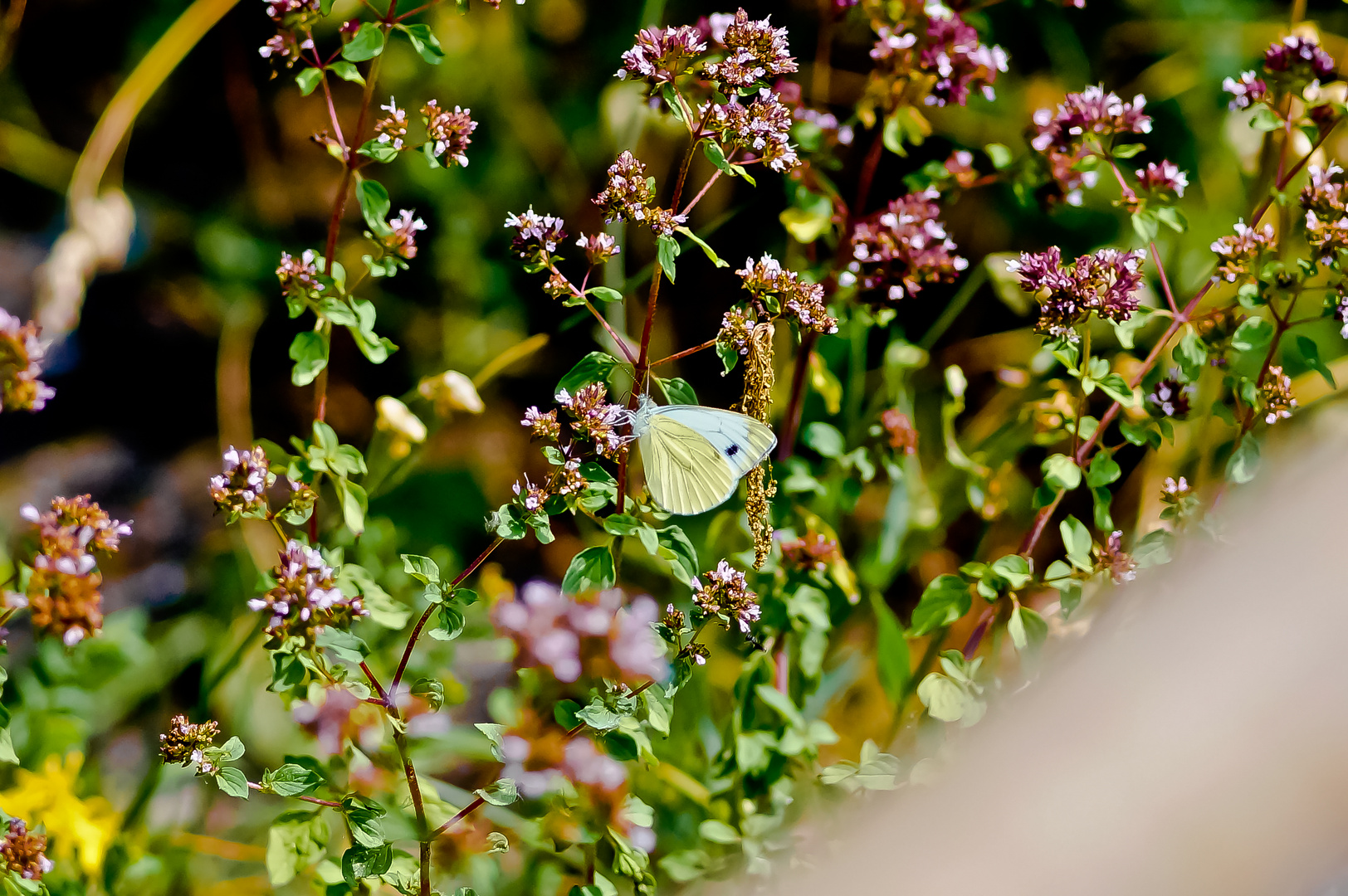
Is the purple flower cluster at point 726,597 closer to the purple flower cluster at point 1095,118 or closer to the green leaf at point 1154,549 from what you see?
the green leaf at point 1154,549

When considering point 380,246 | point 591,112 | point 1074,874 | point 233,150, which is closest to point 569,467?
point 380,246

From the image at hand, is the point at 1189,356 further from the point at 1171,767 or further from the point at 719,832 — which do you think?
the point at 719,832

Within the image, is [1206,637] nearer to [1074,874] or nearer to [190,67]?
Result: [1074,874]

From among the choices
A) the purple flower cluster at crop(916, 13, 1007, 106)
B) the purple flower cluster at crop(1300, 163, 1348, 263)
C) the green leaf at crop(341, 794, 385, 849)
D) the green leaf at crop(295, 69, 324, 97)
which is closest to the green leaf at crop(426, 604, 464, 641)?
the green leaf at crop(341, 794, 385, 849)

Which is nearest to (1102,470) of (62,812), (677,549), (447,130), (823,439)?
(823,439)

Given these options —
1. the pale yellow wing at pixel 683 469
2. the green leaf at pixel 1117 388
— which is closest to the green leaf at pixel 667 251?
the pale yellow wing at pixel 683 469

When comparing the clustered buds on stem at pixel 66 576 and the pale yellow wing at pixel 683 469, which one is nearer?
the clustered buds on stem at pixel 66 576

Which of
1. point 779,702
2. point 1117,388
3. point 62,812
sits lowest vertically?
point 62,812
